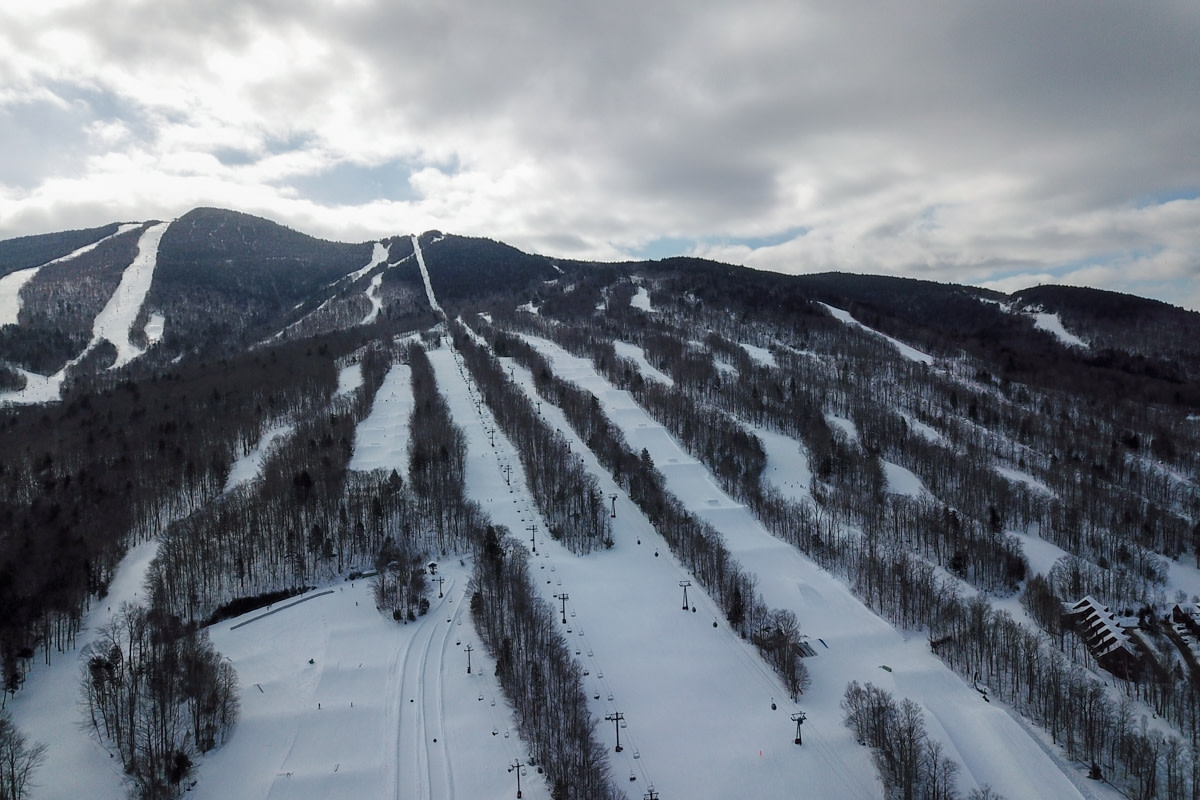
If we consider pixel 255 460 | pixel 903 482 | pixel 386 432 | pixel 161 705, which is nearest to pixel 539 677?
pixel 161 705

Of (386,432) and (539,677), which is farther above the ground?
(386,432)

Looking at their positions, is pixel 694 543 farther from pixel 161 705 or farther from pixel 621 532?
pixel 161 705

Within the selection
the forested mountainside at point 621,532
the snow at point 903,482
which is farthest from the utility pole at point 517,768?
the snow at point 903,482

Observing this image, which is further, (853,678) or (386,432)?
(386,432)

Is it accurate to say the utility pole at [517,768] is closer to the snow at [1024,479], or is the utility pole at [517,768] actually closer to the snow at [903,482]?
the snow at [903,482]

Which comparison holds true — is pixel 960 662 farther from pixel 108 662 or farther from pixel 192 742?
pixel 108 662

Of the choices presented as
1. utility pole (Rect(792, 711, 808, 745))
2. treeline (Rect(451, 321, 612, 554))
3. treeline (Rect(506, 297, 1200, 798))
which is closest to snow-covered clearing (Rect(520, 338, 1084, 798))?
utility pole (Rect(792, 711, 808, 745))

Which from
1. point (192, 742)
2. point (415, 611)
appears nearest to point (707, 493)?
point (415, 611)
